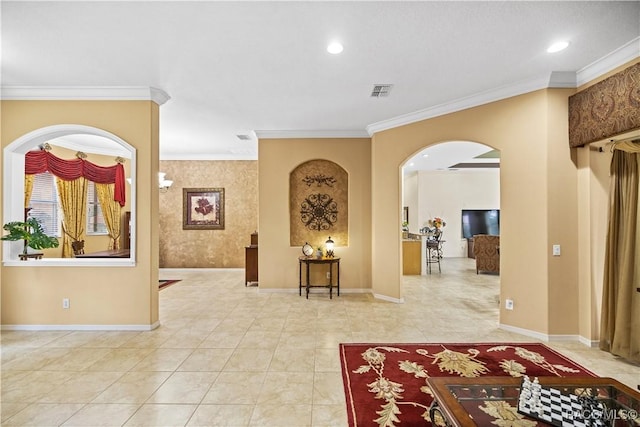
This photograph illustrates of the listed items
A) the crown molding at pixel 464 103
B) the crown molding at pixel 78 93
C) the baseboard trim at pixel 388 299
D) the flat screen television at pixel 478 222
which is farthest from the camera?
the flat screen television at pixel 478 222

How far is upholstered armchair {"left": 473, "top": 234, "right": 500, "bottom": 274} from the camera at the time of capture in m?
7.86

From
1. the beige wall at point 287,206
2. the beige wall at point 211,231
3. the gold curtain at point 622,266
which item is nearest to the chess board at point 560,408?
the gold curtain at point 622,266

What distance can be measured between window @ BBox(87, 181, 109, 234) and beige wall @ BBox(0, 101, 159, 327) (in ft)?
11.1

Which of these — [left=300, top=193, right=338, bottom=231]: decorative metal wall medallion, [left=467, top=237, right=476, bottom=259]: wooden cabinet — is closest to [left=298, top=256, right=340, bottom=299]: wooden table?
[left=300, top=193, right=338, bottom=231]: decorative metal wall medallion

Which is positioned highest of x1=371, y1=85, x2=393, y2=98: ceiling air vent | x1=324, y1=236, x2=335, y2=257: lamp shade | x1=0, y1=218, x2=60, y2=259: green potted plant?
x1=371, y1=85, x2=393, y2=98: ceiling air vent

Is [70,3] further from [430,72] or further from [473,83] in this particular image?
[473,83]

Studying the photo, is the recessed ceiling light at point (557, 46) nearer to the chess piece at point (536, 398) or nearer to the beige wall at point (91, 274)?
the chess piece at point (536, 398)

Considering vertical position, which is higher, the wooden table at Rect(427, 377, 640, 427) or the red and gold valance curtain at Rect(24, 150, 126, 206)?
the red and gold valance curtain at Rect(24, 150, 126, 206)

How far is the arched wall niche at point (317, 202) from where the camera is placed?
246 inches

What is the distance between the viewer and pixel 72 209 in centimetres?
661

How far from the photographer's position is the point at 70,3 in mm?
2447

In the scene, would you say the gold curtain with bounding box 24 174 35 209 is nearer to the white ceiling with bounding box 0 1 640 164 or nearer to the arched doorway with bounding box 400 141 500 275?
the white ceiling with bounding box 0 1 640 164

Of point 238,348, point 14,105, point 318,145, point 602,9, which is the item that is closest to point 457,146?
point 318,145

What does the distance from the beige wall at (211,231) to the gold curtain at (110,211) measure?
110 centimetres
